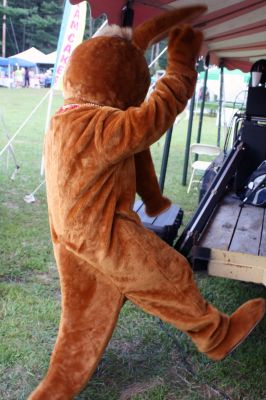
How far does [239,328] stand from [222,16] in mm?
2243

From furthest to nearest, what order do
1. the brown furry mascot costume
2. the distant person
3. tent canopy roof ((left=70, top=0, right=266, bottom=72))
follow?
the distant person
tent canopy roof ((left=70, top=0, right=266, bottom=72))
the brown furry mascot costume

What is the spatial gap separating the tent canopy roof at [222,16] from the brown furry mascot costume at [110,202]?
648 millimetres

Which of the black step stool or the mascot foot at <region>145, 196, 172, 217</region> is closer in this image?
the mascot foot at <region>145, 196, 172, 217</region>

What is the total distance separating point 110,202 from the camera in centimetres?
186

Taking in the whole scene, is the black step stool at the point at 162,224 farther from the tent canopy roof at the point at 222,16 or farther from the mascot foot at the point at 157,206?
the tent canopy roof at the point at 222,16

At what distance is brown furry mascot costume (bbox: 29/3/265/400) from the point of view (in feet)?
5.74

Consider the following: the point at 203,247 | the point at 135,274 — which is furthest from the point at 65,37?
the point at 135,274

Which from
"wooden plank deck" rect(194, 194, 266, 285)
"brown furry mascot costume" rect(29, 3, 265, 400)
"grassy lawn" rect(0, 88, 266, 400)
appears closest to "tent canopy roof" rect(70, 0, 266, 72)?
"brown furry mascot costume" rect(29, 3, 265, 400)

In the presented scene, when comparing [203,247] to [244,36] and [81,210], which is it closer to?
[81,210]

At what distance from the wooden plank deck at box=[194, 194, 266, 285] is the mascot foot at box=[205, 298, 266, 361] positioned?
24 cm

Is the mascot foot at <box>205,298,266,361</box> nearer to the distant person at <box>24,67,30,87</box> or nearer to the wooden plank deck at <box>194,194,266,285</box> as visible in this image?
the wooden plank deck at <box>194,194,266,285</box>

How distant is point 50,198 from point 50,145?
0.78 feet

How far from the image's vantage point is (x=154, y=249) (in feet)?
6.34

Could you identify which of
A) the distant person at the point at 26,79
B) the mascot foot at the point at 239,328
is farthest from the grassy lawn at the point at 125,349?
the distant person at the point at 26,79
